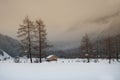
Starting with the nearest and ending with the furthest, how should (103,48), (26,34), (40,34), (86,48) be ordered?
1. (26,34)
2. (40,34)
3. (86,48)
4. (103,48)

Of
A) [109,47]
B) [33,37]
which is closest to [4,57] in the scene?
[33,37]

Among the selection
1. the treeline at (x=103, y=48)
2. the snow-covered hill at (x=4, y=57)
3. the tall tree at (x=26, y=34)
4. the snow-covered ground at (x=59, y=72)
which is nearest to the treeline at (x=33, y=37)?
the tall tree at (x=26, y=34)

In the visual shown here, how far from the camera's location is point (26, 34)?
1478cm

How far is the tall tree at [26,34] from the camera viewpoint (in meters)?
14.3

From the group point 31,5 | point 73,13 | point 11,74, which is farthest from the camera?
point 73,13

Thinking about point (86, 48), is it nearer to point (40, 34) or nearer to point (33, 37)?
point (40, 34)

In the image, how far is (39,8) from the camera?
516 inches

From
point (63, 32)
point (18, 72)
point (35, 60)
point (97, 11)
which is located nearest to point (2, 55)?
point (35, 60)

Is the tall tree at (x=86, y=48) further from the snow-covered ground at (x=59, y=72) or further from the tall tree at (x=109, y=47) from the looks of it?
the snow-covered ground at (x=59, y=72)

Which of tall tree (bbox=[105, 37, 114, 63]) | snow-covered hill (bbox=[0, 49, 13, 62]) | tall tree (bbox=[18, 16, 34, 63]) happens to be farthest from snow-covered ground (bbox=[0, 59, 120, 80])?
tall tree (bbox=[105, 37, 114, 63])

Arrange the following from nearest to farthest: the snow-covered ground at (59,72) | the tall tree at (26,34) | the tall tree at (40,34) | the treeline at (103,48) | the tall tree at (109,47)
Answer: the snow-covered ground at (59,72) → the tall tree at (26,34) → the tall tree at (40,34) → the treeline at (103,48) → the tall tree at (109,47)

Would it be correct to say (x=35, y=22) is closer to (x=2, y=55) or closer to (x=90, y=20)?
(x=90, y=20)

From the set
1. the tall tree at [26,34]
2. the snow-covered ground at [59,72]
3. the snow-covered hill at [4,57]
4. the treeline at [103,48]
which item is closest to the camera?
the snow-covered ground at [59,72]

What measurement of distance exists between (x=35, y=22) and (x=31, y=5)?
2251 mm
